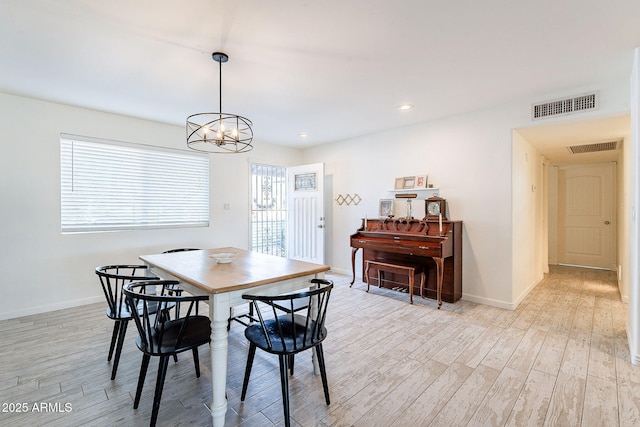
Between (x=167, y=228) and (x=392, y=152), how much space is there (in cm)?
349

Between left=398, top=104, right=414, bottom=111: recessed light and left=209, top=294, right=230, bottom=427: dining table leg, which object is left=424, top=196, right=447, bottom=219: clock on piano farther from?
left=209, top=294, right=230, bottom=427: dining table leg

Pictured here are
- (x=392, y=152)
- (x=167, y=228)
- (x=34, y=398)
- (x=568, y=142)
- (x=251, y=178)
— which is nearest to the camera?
(x=34, y=398)

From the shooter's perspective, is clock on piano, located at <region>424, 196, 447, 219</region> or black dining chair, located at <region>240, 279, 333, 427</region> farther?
clock on piano, located at <region>424, 196, 447, 219</region>

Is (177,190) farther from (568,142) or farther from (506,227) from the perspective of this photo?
(568,142)

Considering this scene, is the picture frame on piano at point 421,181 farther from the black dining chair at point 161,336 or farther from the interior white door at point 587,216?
the interior white door at point 587,216

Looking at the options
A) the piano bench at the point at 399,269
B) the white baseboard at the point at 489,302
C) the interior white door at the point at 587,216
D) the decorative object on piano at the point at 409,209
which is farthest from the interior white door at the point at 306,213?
the interior white door at the point at 587,216

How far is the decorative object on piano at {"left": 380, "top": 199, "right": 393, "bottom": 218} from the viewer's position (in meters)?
4.55

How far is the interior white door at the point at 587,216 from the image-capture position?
18.7ft

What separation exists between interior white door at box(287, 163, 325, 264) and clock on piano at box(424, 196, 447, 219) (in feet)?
5.90

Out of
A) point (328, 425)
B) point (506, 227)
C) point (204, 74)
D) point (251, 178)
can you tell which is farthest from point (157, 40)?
point (506, 227)

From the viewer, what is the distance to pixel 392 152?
15.1 feet

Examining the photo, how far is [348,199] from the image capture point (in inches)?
206

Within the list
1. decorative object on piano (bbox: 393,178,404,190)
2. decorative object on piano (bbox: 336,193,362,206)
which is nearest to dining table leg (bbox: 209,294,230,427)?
decorative object on piano (bbox: 393,178,404,190)

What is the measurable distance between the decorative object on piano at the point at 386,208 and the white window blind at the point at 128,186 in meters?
2.73
